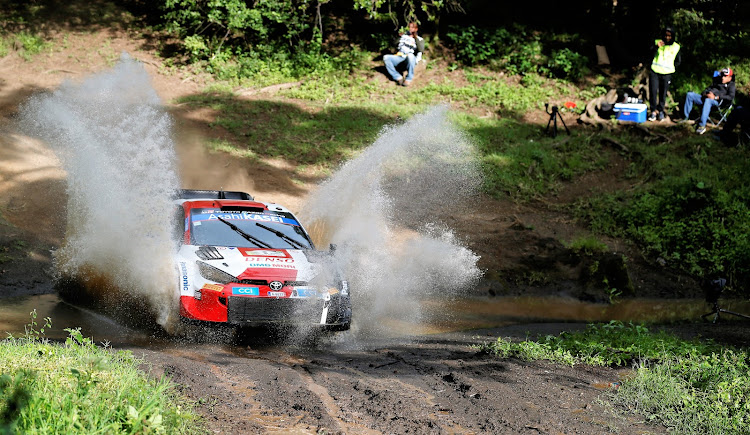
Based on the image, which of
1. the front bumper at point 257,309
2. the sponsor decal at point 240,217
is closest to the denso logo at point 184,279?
the front bumper at point 257,309

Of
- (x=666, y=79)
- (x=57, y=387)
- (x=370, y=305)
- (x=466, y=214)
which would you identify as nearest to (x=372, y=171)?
(x=466, y=214)

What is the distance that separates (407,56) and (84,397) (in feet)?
60.3

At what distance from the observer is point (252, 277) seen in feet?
27.3

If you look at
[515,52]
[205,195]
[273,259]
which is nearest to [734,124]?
[515,52]

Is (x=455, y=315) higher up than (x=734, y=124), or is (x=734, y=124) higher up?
(x=734, y=124)

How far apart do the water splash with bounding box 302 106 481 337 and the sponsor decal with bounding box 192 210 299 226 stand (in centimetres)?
94

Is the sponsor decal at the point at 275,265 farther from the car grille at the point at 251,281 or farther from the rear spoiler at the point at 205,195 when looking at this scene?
the rear spoiler at the point at 205,195

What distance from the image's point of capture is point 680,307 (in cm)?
1280

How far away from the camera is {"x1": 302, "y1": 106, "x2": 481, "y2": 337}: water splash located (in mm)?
11188

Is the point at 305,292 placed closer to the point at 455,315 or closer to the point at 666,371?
the point at 455,315

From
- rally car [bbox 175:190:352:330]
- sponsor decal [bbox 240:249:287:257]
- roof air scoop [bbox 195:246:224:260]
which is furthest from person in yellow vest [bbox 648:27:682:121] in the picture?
roof air scoop [bbox 195:246:224:260]

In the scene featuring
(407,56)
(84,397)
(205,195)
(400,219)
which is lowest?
(400,219)

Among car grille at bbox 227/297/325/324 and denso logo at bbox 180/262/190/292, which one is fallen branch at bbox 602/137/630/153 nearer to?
car grille at bbox 227/297/325/324

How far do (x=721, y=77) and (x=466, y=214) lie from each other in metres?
8.78
